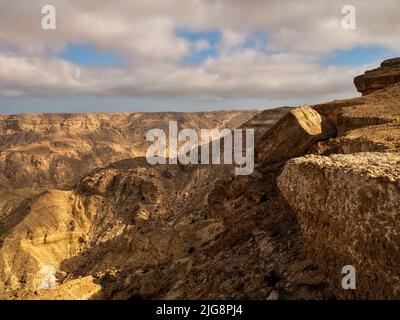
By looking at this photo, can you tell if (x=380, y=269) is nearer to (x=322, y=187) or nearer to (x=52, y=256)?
(x=322, y=187)

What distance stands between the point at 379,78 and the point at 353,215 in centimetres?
2337

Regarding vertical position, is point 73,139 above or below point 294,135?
below

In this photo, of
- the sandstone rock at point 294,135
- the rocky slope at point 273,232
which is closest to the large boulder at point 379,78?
the rocky slope at point 273,232

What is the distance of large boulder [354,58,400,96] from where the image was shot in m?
27.6

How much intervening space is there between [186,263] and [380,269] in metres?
10.8

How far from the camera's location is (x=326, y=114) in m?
25.6

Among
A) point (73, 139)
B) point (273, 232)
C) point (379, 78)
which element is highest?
point (379, 78)

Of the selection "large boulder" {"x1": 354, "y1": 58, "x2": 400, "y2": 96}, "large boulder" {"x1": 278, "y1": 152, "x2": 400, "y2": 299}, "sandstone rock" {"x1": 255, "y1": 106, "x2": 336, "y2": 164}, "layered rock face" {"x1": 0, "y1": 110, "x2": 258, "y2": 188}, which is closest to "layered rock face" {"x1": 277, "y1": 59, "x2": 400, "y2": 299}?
"large boulder" {"x1": 278, "y1": 152, "x2": 400, "y2": 299}

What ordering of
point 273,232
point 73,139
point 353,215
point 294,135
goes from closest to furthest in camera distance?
point 353,215, point 273,232, point 294,135, point 73,139

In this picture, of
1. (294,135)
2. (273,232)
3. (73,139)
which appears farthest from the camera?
(73,139)

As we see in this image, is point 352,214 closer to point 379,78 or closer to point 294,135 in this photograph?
point 294,135

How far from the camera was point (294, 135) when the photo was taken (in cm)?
2177

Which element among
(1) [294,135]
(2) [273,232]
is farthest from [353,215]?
(1) [294,135]
